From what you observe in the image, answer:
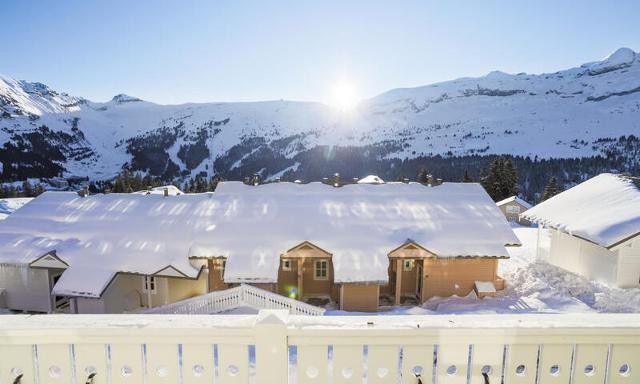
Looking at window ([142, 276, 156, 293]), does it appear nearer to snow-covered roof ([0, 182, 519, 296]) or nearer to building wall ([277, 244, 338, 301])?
snow-covered roof ([0, 182, 519, 296])

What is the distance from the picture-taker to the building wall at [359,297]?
600 inches

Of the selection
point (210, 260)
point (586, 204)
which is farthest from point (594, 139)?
point (210, 260)

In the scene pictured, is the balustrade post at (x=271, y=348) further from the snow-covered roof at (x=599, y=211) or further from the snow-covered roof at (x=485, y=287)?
the snow-covered roof at (x=599, y=211)

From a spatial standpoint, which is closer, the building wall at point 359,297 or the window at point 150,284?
the building wall at point 359,297

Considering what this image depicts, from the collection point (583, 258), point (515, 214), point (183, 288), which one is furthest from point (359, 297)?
point (515, 214)

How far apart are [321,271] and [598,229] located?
12.6 m

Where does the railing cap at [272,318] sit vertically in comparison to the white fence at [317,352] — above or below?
above

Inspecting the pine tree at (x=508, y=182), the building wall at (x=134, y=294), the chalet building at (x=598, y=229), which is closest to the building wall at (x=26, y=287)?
the building wall at (x=134, y=294)

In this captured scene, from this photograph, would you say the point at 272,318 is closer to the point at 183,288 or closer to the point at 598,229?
the point at 183,288

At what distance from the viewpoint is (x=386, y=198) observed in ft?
65.5

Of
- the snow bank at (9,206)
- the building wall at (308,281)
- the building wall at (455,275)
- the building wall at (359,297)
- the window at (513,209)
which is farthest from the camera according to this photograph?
the window at (513,209)

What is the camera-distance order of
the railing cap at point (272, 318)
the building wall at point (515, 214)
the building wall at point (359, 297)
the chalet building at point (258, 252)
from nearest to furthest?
the railing cap at point (272, 318) < the building wall at point (359, 297) < the chalet building at point (258, 252) < the building wall at point (515, 214)

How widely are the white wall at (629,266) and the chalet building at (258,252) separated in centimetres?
400

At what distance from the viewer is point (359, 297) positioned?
50.2 feet
